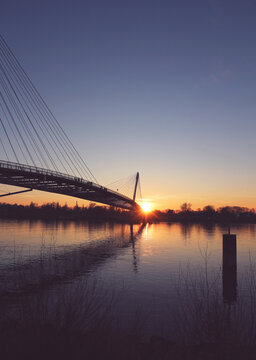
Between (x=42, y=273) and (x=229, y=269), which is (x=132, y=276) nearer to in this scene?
(x=42, y=273)

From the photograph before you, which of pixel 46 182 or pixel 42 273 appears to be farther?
pixel 46 182

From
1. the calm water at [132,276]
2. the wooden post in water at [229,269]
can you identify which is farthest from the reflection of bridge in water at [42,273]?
the wooden post in water at [229,269]

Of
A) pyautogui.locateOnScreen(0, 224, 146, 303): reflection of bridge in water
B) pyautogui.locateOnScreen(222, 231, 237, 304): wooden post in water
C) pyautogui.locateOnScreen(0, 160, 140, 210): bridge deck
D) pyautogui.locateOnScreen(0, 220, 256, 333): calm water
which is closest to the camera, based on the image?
pyautogui.locateOnScreen(0, 220, 256, 333): calm water

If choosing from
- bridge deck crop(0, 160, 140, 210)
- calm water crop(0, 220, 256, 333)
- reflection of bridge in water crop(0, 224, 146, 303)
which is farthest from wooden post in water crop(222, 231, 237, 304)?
bridge deck crop(0, 160, 140, 210)

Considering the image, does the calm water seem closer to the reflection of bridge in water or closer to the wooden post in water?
the reflection of bridge in water

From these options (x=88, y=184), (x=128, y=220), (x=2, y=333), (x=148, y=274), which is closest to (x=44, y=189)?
(x=88, y=184)

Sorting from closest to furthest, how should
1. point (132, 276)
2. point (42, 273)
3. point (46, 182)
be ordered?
point (42, 273), point (132, 276), point (46, 182)

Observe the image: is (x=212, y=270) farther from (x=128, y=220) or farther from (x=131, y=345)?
(x=128, y=220)

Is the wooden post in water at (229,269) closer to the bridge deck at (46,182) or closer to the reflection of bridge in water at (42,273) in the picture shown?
the reflection of bridge in water at (42,273)

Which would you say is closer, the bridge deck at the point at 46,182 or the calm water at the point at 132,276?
the calm water at the point at 132,276

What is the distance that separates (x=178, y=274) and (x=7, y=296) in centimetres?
1290

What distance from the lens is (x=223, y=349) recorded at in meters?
7.37

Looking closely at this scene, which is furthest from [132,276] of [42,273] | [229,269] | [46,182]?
[46,182]

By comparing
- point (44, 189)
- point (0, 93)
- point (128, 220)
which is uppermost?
point (0, 93)
